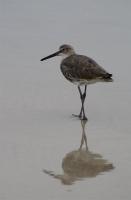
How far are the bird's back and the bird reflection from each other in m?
1.46

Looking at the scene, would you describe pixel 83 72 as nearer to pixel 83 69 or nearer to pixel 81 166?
pixel 83 69

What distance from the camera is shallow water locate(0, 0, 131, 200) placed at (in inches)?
266

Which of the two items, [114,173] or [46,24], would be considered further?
[46,24]

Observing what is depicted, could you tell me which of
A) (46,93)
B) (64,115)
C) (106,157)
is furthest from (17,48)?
(106,157)

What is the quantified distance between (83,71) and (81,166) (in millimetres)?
2284

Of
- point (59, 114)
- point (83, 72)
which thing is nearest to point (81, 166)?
point (59, 114)

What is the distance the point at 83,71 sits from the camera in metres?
9.38

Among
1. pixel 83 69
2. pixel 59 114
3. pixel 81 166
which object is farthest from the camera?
pixel 83 69

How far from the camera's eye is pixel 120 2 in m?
18.8

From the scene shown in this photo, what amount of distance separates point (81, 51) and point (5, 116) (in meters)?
4.44

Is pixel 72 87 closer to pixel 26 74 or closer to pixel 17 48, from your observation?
pixel 26 74

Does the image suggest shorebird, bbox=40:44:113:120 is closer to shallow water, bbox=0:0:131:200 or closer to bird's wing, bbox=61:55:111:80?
bird's wing, bbox=61:55:111:80

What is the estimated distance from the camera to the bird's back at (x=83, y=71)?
9250 millimetres

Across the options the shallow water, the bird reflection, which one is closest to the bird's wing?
the shallow water
